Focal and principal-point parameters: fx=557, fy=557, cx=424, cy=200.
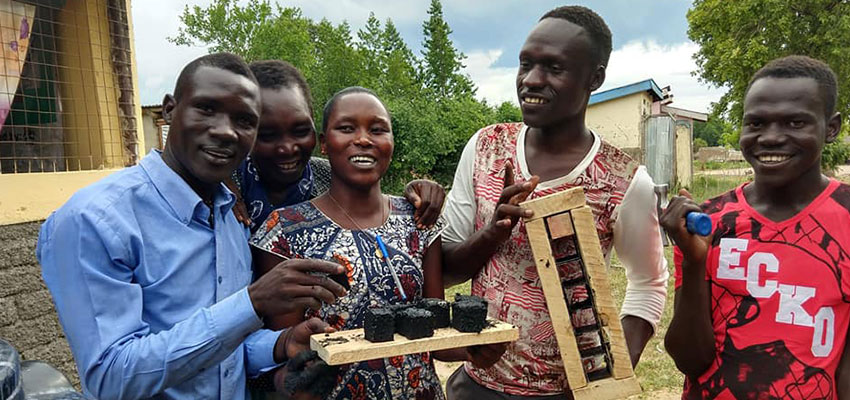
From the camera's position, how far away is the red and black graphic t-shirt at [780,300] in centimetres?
181

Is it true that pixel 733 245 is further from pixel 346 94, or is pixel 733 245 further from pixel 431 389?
pixel 346 94

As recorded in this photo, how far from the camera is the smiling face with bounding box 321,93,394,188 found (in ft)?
6.20

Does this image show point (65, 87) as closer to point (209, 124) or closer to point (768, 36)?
point (209, 124)

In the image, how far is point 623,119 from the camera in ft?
52.5

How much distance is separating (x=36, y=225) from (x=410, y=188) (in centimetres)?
315

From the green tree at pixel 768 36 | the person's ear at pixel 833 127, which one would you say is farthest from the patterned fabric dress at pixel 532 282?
the green tree at pixel 768 36

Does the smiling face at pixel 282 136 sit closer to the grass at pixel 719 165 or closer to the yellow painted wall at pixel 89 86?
the yellow painted wall at pixel 89 86

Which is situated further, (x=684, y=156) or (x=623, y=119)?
(x=623, y=119)

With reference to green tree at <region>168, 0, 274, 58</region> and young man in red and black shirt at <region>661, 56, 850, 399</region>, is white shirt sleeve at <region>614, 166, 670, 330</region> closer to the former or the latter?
young man in red and black shirt at <region>661, 56, 850, 399</region>

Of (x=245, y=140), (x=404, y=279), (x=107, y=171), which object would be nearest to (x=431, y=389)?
(x=404, y=279)

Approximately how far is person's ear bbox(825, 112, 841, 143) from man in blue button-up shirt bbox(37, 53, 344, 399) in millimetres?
1821

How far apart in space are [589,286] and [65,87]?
4359 millimetres

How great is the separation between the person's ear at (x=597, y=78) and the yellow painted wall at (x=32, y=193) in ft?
12.2

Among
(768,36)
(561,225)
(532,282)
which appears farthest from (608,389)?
(768,36)
